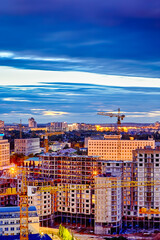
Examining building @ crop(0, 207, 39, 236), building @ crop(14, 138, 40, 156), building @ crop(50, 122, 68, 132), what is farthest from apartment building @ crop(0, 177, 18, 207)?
building @ crop(50, 122, 68, 132)

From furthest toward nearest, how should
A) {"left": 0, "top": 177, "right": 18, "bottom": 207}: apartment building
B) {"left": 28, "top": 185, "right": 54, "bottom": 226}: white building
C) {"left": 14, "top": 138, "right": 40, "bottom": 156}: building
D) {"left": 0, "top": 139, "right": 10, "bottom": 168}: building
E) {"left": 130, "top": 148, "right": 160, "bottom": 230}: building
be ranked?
1. {"left": 14, "top": 138, "right": 40, "bottom": 156}: building
2. {"left": 0, "top": 139, "right": 10, "bottom": 168}: building
3. {"left": 0, "top": 177, "right": 18, "bottom": 207}: apartment building
4. {"left": 130, "top": 148, "right": 160, "bottom": 230}: building
5. {"left": 28, "top": 185, "right": 54, "bottom": 226}: white building

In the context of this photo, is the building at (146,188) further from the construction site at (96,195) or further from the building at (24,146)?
the building at (24,146)

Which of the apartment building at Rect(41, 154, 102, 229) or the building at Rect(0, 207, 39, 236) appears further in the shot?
the apartment building at Rect(41, 154, 102, 229)

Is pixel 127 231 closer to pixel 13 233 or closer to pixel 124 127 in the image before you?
pixel 13 233

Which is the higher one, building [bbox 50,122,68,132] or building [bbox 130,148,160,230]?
building [bbox 50,122,68,132]

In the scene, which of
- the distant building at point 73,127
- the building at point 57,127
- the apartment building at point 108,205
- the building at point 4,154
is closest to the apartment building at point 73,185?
the apartment building at point 108,205

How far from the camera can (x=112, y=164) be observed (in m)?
12.0

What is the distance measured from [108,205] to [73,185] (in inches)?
51.4

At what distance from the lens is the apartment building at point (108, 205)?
10953mm

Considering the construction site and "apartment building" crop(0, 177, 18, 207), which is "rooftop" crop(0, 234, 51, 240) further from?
"apartment building" crop(0, 177, 18, 207)

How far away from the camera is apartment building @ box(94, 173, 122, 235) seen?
10953mm

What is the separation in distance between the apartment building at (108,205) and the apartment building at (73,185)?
1.40 feet

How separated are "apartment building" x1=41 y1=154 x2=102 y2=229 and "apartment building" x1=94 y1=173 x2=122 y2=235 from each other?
1.40 feet

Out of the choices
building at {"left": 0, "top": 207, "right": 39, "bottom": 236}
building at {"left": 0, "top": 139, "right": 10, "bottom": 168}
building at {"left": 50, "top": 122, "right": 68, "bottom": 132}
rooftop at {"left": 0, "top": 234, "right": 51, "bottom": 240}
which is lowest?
rooftop at {"left": 0, "top": 234, "right": 51, "bottom": 240}
